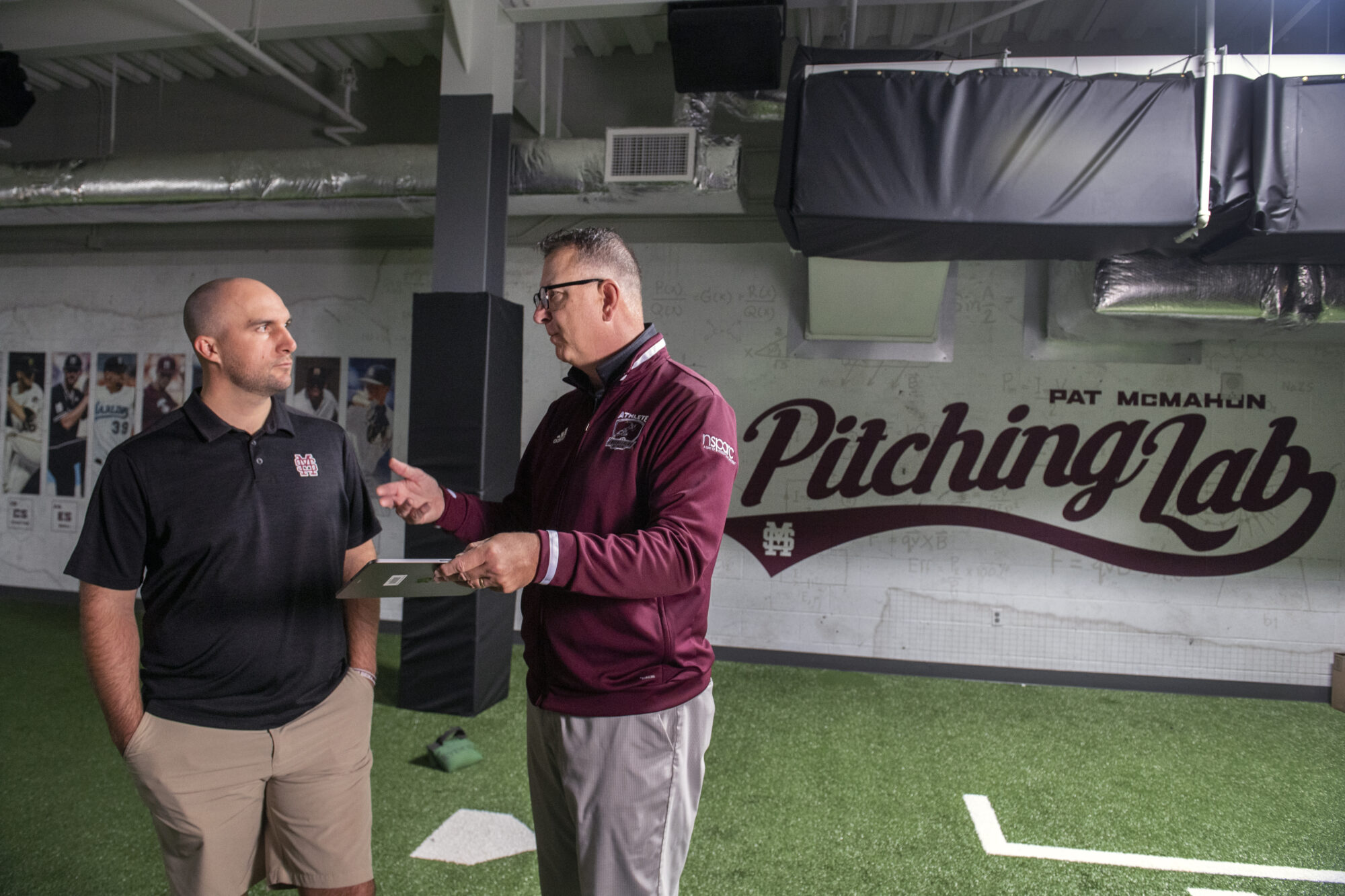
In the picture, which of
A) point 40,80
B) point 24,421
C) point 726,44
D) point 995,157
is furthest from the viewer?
point 24,421

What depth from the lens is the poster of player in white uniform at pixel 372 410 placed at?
559 centimetres

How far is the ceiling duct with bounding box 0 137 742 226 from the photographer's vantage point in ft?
13.7

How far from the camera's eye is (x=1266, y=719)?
4.33m

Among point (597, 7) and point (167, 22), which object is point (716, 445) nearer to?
point (597, 7)

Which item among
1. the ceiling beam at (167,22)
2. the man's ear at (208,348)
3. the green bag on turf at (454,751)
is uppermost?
the ceiling beam at (167,22)

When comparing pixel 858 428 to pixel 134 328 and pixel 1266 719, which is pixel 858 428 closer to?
pixel 1266 719

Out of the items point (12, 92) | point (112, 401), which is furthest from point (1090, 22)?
point (112, 401)

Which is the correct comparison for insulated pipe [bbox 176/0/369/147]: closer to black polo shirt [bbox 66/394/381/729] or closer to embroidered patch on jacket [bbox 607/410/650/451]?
black polo shirt [bbox 66/394/381/729]

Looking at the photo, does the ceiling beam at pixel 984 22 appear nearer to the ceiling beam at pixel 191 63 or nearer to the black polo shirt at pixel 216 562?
the black polo shirt at pixel 216 562

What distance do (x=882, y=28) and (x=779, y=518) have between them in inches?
117

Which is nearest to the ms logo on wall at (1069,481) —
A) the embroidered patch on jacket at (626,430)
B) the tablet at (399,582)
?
the embroidered patch on jacket at (626,430)

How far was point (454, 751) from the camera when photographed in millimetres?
3346

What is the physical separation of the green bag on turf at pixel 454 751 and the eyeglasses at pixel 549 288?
2442 millimetres

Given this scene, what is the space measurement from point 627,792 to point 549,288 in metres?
0.90
